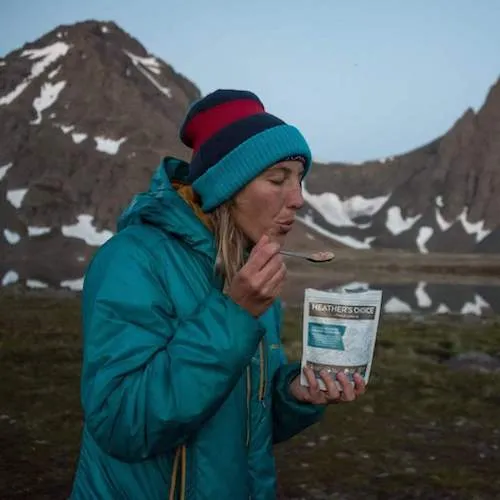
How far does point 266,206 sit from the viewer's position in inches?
107

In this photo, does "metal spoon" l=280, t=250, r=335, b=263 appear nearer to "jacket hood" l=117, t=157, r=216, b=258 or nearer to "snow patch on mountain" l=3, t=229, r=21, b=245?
"jacket hood" l=117, t=157, r=216, b=258

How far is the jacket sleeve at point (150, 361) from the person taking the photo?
216 cm

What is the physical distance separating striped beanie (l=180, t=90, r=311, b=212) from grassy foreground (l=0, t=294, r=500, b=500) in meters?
5.97

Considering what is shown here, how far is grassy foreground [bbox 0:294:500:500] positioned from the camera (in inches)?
322

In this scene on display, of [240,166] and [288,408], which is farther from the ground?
[240,166]

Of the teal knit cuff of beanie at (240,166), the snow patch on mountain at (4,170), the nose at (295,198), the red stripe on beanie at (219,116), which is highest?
the snow patch on mountain at (4,170)

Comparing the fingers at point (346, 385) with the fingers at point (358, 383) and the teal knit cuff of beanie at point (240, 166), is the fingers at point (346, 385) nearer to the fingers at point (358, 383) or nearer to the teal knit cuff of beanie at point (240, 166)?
the fingers at point (358, 383)

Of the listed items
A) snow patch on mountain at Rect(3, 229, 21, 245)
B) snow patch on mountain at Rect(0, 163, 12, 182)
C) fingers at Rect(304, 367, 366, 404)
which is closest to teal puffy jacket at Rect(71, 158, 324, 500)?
fingers at Rect(304, 367, 366, 404)

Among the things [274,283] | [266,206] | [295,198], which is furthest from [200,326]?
[295,198]

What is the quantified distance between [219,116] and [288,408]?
53.0 inches

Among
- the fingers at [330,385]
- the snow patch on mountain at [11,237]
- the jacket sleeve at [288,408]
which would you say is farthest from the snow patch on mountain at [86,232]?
the fingers at [330,385]

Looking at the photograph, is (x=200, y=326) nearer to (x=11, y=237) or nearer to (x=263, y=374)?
(x=263, y=374)

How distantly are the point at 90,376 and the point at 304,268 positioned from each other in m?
120

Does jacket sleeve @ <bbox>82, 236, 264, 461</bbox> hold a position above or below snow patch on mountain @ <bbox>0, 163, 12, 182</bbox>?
below
